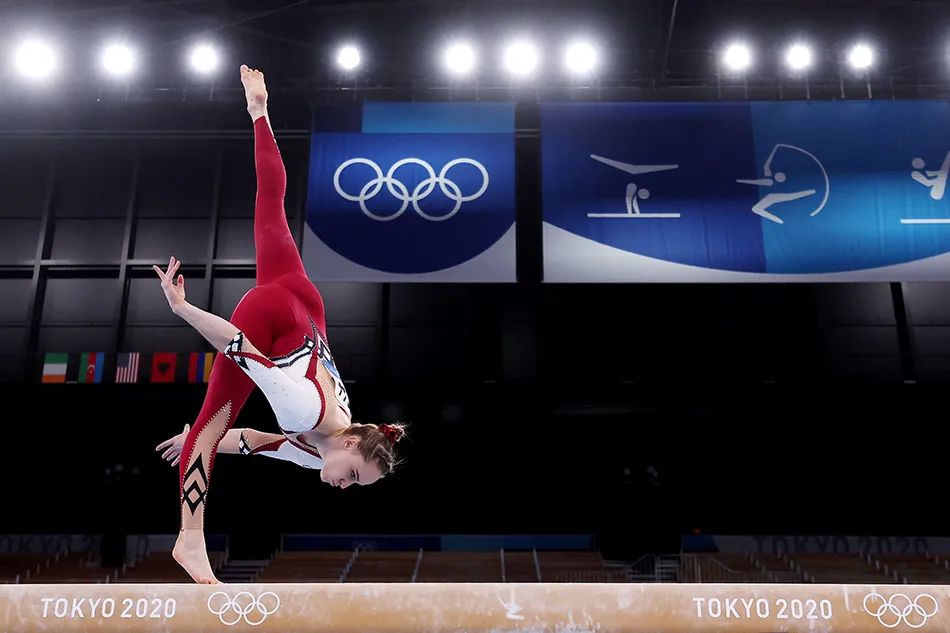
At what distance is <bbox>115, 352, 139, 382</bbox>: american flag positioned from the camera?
9.31 metres

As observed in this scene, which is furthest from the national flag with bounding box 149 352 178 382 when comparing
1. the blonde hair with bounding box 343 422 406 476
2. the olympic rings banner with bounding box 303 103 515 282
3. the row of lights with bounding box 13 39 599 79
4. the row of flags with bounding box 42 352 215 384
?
the blonde hair with bounding box 343 422 406 476

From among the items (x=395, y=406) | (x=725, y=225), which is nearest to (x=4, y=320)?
(x=395, y=406)

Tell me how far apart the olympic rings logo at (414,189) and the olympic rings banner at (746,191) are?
88 centimetres

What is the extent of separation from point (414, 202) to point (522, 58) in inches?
101

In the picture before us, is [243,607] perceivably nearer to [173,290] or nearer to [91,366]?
[173,290]

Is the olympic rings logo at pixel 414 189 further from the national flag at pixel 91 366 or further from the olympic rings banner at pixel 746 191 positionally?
the national flag at pixel 91 366

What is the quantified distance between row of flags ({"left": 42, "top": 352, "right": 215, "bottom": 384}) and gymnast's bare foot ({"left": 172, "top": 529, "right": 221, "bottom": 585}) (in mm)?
7107

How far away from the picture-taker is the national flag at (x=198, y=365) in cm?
926

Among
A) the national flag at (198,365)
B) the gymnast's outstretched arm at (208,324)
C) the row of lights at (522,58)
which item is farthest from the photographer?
the national flag at (198,365)

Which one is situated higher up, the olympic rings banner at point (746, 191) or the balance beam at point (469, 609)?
the olympic rings banner at point (746, 191)

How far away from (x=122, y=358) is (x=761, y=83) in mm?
9173

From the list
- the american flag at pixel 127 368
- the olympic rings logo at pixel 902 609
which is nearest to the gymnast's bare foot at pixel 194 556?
the olympic rings logo at pixel 902 609

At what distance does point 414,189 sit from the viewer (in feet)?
23.6

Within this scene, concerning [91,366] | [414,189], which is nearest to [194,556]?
[414,189]
